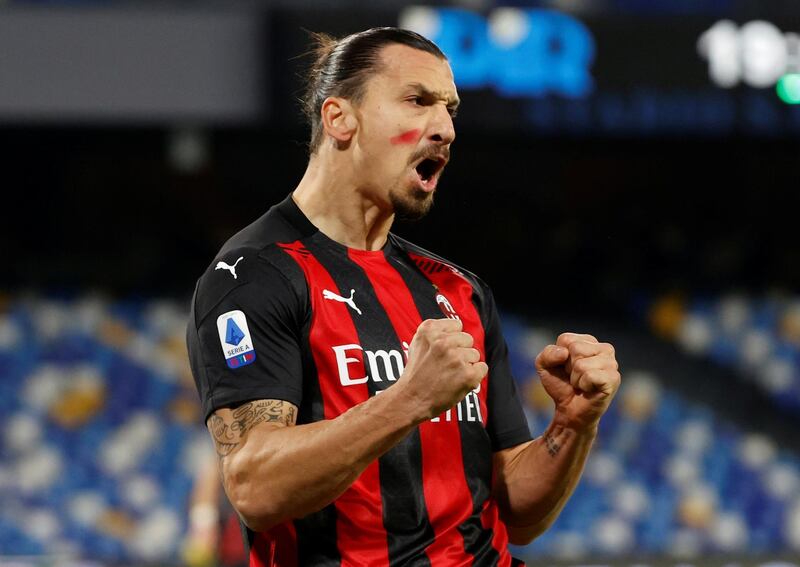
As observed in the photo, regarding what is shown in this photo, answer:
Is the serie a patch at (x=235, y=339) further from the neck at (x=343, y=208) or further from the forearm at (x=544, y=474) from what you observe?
the forearm at (x=544, y=474)

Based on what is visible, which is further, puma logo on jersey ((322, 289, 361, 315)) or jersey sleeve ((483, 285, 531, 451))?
jersey sleeve ((483, 285, 531, 451))

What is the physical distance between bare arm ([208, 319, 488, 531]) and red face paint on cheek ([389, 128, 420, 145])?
0.48 m

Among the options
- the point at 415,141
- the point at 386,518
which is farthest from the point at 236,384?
the point at 415,141

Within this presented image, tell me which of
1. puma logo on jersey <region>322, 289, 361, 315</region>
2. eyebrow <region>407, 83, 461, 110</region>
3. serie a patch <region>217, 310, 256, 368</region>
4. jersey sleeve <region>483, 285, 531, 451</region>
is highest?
eyebrow <region>407, 83, 461, 110</region>

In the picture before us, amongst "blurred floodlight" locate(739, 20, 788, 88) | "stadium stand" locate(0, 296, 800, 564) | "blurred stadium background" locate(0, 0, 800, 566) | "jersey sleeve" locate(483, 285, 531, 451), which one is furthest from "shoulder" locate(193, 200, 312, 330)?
"blurred floodlight" locate(739, 20, 788, 88)

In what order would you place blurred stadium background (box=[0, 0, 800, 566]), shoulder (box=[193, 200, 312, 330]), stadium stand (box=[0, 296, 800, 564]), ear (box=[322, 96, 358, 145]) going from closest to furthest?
shoulder (box=[193, 200, 312, 330]), ear (box=[322, 96, 358, 145]), blurred stadium background (box=[0, 0, 800, 566]), stadium stand (box=[0, 296, 800, 564])

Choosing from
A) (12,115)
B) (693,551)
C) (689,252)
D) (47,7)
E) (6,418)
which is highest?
(47,7)

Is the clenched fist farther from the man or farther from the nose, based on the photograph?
the nose

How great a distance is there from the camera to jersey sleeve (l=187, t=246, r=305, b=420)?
217 centimetres

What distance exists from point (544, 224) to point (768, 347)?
80.2 inches

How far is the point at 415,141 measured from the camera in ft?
7.88

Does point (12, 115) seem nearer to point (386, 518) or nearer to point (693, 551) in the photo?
point (693, 551)

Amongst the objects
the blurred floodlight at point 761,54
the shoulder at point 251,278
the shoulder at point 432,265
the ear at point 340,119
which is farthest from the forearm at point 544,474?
the blurred floodlight at point 761,54

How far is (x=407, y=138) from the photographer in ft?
7.87
